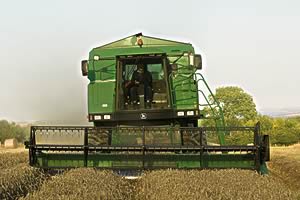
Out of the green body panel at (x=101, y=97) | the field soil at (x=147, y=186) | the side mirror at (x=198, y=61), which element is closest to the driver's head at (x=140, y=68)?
the green body panel at (x=101, y=97)

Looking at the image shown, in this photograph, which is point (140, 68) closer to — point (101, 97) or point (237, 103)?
point (101, 97)

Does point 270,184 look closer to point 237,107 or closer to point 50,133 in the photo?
point 50,133

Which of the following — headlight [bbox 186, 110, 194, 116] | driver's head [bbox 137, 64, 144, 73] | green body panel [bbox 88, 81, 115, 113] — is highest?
driver's head [bbox 137, 64, 144, 73]

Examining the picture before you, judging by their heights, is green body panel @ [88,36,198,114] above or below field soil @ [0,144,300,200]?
above

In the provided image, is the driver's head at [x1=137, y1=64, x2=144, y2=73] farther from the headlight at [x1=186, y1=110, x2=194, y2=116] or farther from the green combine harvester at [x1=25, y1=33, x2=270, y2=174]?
the headlight at [x1=186, y1=110, x2=194, y2=116]

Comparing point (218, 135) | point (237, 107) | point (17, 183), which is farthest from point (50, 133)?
point (237, 107)

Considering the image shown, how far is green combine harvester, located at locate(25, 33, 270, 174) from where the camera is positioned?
388 inches

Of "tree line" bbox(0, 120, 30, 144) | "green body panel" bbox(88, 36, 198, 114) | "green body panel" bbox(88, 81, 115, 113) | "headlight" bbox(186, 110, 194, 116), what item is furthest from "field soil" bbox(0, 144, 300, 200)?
"tree line" bbox(0, 120, 30, 144)

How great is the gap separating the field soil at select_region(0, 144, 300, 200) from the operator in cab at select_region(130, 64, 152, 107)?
1993mm

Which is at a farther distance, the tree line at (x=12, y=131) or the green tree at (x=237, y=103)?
the green tree at (x=237, y=103)

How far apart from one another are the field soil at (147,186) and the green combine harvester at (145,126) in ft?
1.77

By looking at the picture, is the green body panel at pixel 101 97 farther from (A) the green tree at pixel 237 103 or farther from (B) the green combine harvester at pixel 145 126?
(A) the green tree at pixel 237 103

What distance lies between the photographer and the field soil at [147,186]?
6742 mm

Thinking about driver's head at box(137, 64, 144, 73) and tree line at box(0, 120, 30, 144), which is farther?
tree line at box(0, 120, 30, 144)
